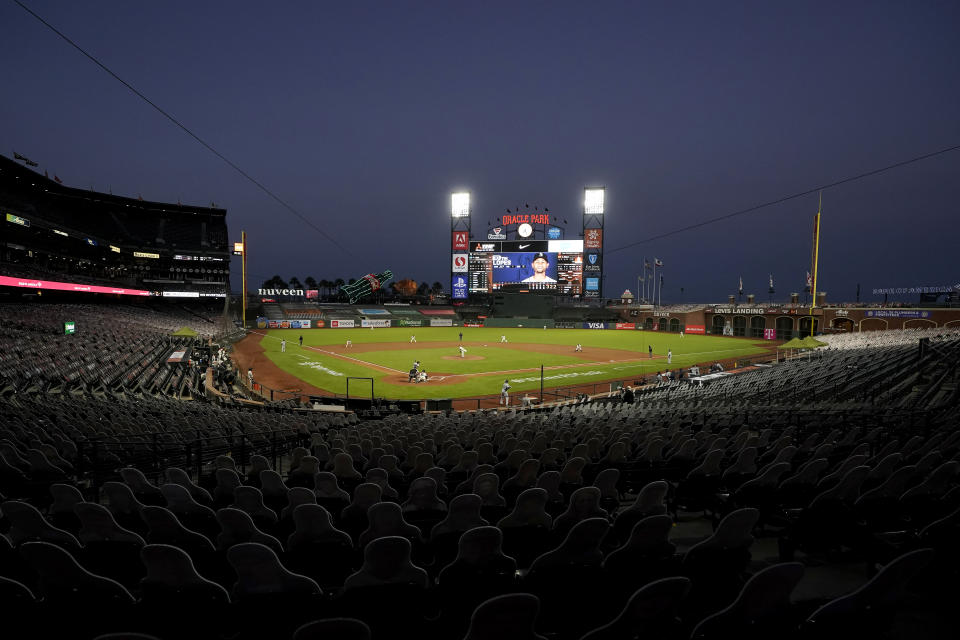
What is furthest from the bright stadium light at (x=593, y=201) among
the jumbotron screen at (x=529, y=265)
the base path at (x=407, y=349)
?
the base path at (x=407, y=349)

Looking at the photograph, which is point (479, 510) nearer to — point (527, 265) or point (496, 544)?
point (496, 544)

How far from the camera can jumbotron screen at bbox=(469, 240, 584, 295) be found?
89.9 metres

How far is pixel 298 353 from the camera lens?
43.9 metres

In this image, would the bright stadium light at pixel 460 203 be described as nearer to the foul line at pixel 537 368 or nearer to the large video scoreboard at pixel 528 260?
the large video scoreboard at pixel 528 260

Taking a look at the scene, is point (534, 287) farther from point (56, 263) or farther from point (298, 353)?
point (56, 263)

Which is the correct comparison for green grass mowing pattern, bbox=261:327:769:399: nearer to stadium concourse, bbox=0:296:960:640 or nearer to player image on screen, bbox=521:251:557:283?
stadium concourse, bbox=0:296:960:640

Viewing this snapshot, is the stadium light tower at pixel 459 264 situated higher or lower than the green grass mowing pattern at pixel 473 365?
higher

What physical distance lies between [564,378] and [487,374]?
5858 mm

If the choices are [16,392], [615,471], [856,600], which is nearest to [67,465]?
[615,471]

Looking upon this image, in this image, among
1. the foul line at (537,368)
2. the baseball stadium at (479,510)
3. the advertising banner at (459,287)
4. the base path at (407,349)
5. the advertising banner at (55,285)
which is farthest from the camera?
the advertising banner at (459,287)

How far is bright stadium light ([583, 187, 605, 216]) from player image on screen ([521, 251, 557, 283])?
1529cm

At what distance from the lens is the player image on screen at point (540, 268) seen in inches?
3575

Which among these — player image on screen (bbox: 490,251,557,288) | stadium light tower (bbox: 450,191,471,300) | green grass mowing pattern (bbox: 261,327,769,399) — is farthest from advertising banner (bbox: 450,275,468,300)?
green grass mowing pattern (bbox: 261,327,769,399)

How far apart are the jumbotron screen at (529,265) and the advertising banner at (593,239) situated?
225 centimetres
